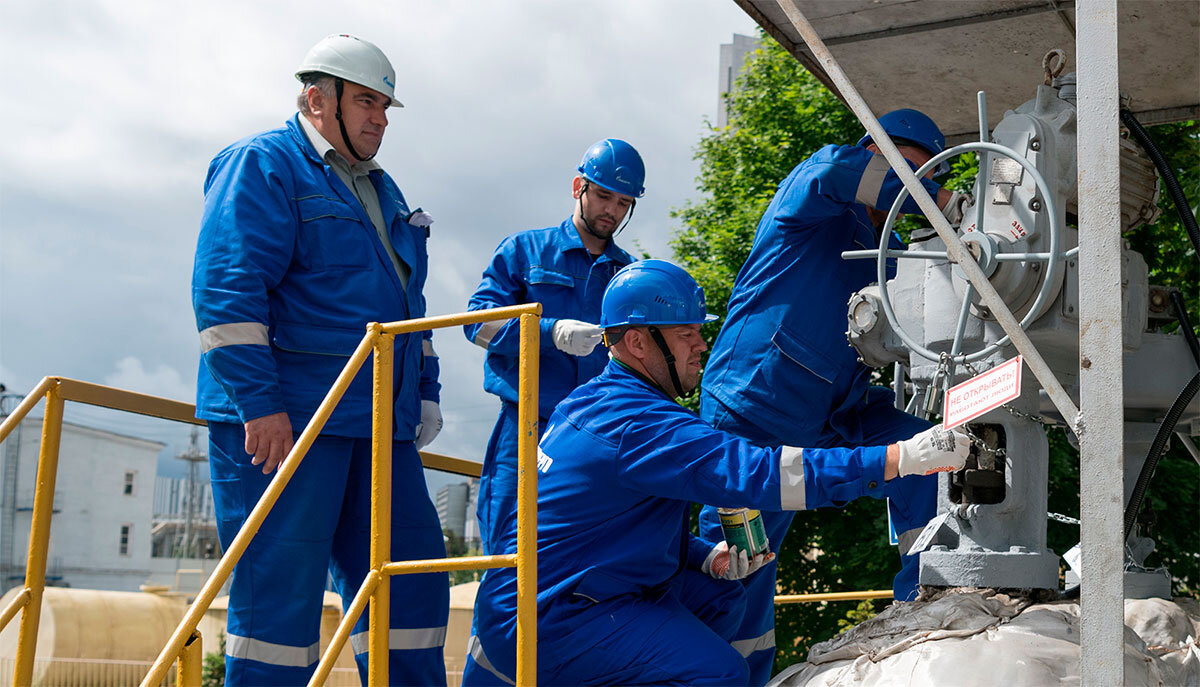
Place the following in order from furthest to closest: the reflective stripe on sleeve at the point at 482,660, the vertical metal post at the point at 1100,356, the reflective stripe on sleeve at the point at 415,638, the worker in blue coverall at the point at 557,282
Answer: the worker in blue coverall at the point at 557,282
the reflective stripe on sleeve at the point at 415,638
the reflective stripe on sleeve at the point at 482,660
the vertical metal post at the point at 1100,356

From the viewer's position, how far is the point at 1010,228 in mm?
3467

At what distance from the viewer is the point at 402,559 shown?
12.8ft

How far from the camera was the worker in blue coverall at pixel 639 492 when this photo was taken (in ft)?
10.5

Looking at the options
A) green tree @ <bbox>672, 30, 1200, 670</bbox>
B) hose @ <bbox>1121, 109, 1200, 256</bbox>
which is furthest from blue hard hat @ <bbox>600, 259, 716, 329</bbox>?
green tree @ <bbox>672, 30, 1200, 670</bbox>

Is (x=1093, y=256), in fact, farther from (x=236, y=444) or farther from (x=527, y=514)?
(x=236, y=444)

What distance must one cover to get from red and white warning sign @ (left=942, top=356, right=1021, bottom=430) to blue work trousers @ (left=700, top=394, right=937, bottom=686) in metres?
1.25

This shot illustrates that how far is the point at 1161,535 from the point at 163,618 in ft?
49.9

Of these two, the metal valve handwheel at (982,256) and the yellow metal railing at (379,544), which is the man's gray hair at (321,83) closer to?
the yellow metal railing at (379,544)

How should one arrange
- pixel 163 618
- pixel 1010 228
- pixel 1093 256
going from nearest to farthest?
pixel 1093 256 < pixel 1010 228 < pixel 163 618

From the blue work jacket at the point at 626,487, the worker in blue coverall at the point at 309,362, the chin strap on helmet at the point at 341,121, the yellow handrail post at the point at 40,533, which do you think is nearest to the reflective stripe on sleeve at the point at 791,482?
the blue work jacket at the point at 626,487

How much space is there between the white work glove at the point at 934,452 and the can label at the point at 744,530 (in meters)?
0.73

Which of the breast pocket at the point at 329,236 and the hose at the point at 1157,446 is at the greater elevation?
the breast pocket at the point at 329,236

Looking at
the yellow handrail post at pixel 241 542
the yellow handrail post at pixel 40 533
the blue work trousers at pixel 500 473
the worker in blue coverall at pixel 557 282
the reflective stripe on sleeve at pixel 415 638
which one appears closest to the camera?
the yellow handrail post at pixel 241 542

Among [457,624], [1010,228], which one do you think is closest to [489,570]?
[1010,228]
